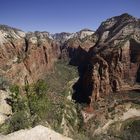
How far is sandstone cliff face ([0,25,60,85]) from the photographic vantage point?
123938 millimetres

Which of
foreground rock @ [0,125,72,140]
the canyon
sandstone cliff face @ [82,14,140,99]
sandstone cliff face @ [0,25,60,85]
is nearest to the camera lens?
foreground rock @ [0,125,72,140]

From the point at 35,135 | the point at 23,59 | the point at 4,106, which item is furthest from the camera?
the point at 23,59

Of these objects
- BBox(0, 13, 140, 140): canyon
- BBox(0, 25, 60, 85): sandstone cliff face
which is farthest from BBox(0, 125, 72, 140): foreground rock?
BBox(0, 25, 60, 85): sandstone cliff face

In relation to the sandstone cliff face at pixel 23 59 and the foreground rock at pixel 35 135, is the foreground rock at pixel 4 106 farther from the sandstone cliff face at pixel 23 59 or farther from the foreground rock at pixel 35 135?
the sandstone cliff face at pixel 23 59

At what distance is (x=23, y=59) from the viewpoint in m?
134

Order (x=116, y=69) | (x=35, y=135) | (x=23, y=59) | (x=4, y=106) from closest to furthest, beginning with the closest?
(x=35, y=135) < (x=4, y=106) < (x=116, y=69) < (x=23, y=59)

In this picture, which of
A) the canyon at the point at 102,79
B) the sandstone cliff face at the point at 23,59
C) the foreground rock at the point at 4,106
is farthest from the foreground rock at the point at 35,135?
the sandstone cliff face at the point at 23,59

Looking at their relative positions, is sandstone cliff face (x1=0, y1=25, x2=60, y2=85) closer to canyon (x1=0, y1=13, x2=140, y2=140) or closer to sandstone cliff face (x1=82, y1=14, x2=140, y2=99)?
canyon (x1=0, y1=13, x2=140, y2=140)

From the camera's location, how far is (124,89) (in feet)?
363

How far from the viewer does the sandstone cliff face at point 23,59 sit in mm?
123938

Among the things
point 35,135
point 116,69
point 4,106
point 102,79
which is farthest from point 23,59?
point 35,135

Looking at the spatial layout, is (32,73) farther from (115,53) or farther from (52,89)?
(115,53)

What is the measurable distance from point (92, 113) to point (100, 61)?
2301 centimetres

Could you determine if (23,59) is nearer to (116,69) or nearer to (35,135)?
(116,69)
